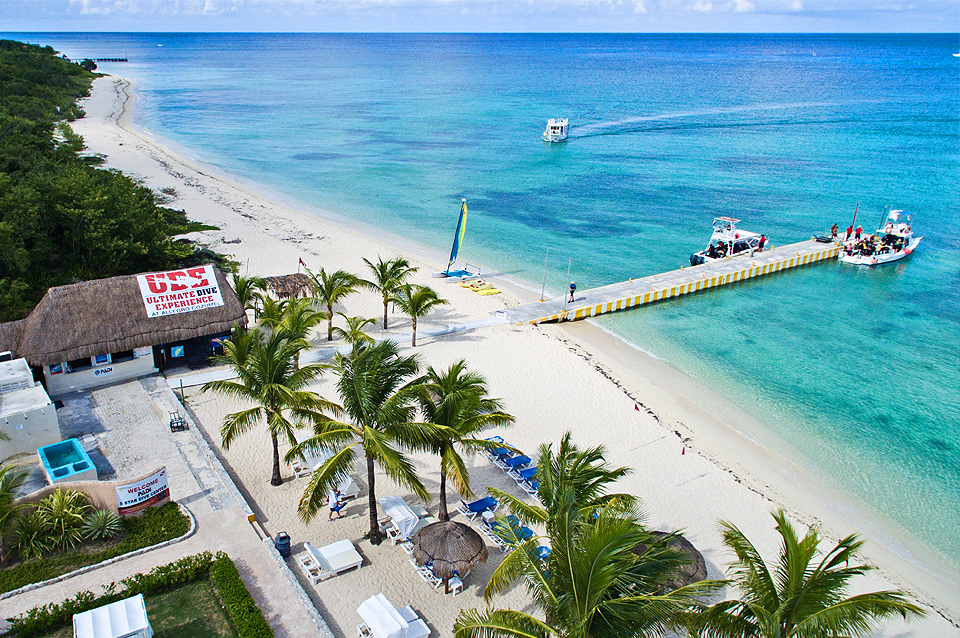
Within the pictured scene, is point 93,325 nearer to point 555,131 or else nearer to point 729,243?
point 729,243

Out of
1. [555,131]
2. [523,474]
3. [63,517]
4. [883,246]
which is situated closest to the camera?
[63,517]

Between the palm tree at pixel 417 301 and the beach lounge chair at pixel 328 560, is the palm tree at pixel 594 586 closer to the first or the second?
the beach lounge chair at pixel 328 560

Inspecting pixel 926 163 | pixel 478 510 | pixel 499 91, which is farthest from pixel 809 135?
pixel 478 510

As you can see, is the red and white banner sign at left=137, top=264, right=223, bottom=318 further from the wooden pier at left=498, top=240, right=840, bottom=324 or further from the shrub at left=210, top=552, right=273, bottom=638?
the wooden pier at left=498, top=240, right=840, bottom=324

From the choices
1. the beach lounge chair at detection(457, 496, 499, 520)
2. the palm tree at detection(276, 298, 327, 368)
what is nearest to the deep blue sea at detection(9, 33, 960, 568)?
the beach lounge chair at detection(457, 496, 499, 520)

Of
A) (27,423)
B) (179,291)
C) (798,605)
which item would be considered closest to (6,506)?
(27,423)

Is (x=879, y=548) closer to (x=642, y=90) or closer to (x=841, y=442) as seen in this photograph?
(x=841, y=442)
